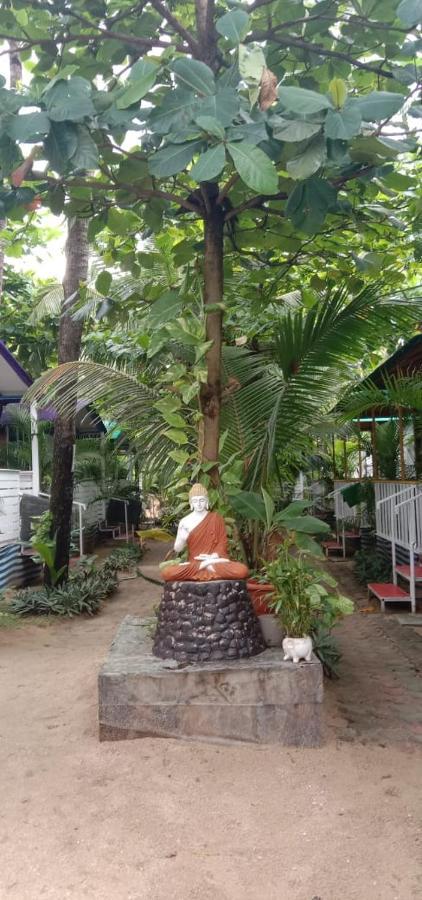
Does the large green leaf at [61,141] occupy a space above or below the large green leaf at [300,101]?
above

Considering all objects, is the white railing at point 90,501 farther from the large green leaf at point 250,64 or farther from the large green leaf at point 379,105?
the large green leaf at point 379,105

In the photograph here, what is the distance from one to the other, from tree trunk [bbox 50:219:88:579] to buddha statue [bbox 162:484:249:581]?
15.5 ft

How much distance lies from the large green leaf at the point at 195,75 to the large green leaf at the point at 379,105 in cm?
61

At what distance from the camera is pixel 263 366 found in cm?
510

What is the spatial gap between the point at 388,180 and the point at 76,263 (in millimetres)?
5447

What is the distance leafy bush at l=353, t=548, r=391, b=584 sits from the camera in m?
8.88

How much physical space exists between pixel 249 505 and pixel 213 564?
459 mm

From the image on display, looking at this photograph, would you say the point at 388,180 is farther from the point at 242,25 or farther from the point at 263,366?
the point at 263,366

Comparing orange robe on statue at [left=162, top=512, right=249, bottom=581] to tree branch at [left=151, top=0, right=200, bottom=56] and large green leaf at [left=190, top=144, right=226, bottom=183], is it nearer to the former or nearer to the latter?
large green leaf at [left=190, top=144, right=226, bottom=183]

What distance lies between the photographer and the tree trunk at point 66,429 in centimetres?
840

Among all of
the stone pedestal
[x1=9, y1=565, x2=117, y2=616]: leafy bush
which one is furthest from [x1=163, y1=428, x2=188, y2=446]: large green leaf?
[x1=9, y1=565, x2=117, y2=616]: leafy bush

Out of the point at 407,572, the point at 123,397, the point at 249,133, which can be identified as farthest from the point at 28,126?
the point at 407,572

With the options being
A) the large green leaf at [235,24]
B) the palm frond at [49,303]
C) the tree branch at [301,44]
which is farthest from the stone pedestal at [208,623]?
the palm frond at [49,303]

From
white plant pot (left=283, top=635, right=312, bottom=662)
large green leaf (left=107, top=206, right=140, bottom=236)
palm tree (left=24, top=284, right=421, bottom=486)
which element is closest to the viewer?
white plant pot (left=283, top=635, right=312, bottom=662)
